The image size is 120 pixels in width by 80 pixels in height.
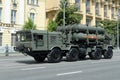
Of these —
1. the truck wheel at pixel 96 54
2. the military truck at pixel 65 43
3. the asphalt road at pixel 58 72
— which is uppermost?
the military truck at pixel 65 43

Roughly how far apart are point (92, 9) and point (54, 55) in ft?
152

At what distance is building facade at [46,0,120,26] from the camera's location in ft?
203

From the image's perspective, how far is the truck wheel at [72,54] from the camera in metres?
25.4

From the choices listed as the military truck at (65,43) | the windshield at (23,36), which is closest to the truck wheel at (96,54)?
the military truck at (65,43)

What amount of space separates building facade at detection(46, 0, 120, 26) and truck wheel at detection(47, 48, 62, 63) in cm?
3598

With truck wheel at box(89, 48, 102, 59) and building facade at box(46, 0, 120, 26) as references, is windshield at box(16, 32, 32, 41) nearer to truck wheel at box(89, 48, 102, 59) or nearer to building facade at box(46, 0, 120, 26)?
truck wheel at box(89, 48, 102, 59)

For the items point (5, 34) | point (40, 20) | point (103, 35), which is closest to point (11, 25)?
point (5, 34)

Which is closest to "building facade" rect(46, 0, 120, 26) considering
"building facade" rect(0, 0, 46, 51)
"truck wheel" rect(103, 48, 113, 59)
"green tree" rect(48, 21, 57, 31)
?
"building facade" rect(0, 0, 46, 51)

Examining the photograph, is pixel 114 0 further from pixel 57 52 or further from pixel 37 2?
pixel 57 52

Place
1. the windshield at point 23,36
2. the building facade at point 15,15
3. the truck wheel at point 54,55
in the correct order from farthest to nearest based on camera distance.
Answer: the building facade at point 15,15
the truck wheel at point 54,55
the windshield at point 23,36

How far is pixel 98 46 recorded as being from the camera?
2881 cm

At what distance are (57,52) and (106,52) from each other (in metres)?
7.32

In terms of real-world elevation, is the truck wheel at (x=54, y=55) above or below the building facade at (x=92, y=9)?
below

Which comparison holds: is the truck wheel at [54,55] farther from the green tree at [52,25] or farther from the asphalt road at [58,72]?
the green tree at [52,25]
